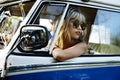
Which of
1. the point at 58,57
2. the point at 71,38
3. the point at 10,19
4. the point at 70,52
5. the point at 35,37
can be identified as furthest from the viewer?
the point at 10,19

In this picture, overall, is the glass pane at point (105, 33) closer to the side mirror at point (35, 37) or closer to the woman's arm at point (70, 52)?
the woman's arm at point (70, 52)

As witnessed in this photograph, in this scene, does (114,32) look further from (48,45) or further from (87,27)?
(48,45)

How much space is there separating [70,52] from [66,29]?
279 millimetres

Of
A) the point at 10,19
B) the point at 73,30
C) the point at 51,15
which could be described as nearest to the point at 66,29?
the point at 73,30

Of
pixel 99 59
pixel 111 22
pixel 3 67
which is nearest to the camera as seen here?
pixel 3 67

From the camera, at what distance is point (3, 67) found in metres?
4.12

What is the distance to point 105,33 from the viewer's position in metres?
5.11

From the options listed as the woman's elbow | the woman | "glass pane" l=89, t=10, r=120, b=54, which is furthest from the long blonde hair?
"glass pane" l=89, t=10, r=120, b=54

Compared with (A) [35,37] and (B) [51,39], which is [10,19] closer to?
(B) [51,39]

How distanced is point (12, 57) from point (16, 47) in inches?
4.6

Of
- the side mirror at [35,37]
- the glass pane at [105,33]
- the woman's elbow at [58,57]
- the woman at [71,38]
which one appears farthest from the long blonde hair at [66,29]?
the side mirror at [35,37]

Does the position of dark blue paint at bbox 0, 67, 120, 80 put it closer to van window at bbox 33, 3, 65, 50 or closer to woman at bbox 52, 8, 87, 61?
woman at bbox 52, 8, 87, 61

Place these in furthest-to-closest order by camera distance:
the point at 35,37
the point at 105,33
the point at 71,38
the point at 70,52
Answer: the point at 105,33, the point at 71,38, the point at 70,52, the point at 35,37

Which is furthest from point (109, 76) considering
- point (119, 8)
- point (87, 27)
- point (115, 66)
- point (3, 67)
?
point (3, 67)
